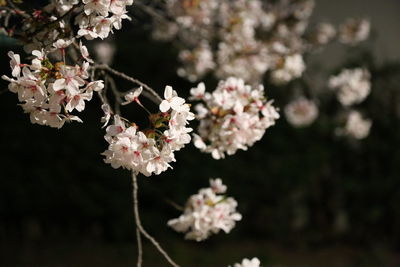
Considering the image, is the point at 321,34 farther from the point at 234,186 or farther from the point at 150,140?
the point at 150,140

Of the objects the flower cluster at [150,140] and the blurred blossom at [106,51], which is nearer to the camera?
the flower cluster at [150,140]

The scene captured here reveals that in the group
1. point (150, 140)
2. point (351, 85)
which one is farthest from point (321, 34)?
point (150, 140)

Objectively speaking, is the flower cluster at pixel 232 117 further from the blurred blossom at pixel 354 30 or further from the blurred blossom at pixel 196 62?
the blurred blossom at pixel 354 30

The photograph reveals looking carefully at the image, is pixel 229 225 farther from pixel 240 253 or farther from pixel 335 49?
pixel 335 49

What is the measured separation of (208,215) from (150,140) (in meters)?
0.91

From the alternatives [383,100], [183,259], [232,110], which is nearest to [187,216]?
[232,110]

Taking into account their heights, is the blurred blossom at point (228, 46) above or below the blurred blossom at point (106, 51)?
below

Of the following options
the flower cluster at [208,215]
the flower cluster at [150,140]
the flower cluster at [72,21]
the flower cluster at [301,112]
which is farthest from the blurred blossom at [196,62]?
the flower cluster at [150,140]

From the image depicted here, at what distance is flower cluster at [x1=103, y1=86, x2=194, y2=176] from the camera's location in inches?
56.1

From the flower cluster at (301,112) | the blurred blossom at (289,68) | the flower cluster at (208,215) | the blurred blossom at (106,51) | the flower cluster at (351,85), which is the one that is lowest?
the flower cluster at (208,215)

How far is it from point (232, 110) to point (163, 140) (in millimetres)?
659

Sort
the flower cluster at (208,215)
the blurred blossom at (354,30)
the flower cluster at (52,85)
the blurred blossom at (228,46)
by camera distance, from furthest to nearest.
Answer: the blurred blossom at (354,30) < the blurred blossom at (228,46) < the flower cluster at (208,215) < the flower cluster at (52,85)

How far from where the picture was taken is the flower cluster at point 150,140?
1.42 meters

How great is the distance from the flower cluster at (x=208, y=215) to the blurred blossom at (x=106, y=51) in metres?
3.85
